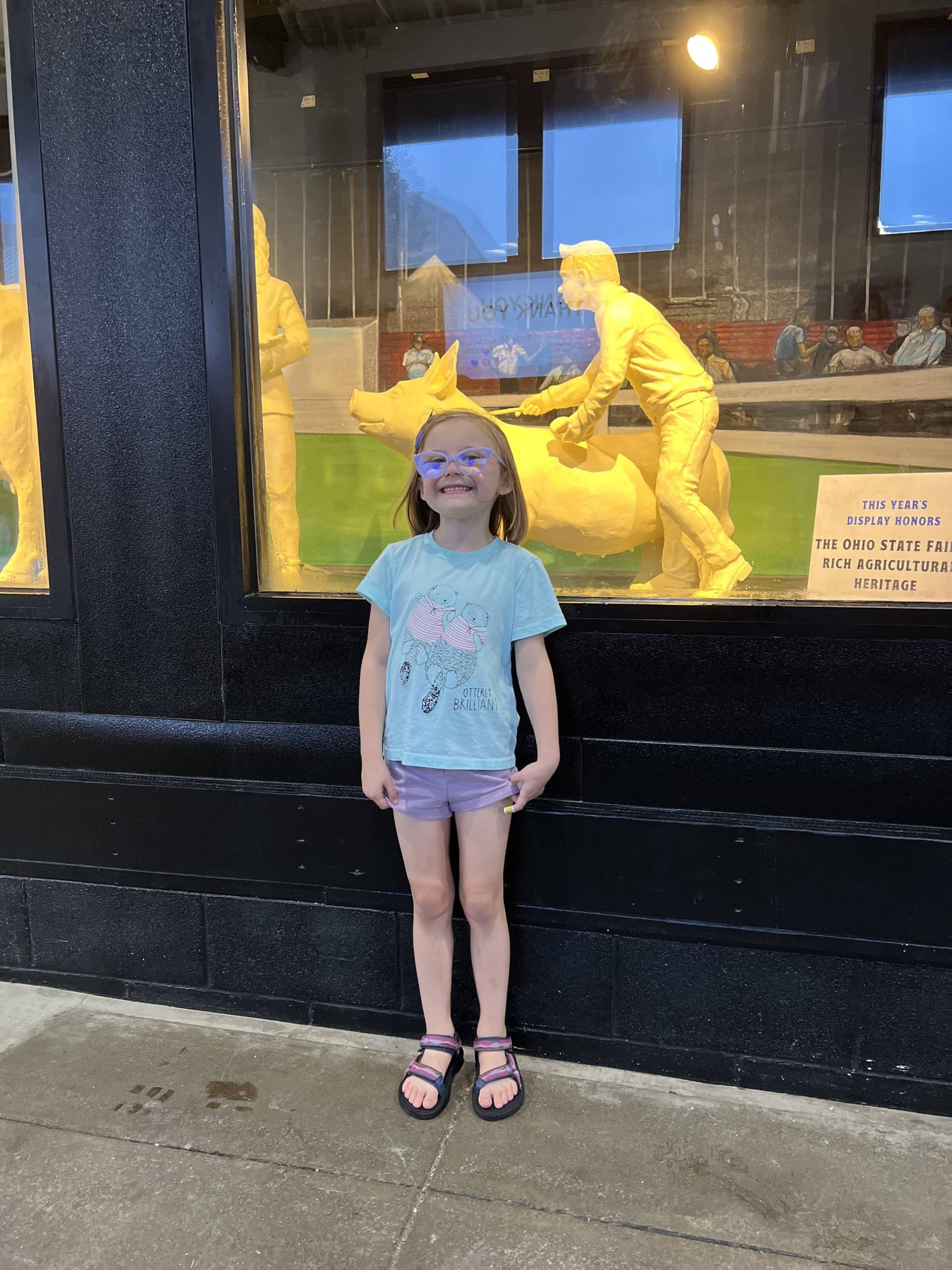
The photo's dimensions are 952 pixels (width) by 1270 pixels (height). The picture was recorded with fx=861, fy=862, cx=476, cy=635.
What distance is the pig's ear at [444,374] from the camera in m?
2.77

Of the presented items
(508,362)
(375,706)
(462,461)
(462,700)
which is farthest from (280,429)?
(462,700)

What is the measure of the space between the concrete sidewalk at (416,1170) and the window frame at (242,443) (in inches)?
52.6

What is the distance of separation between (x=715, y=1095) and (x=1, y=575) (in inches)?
113

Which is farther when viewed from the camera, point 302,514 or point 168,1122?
point 302,514

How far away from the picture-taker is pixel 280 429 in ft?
9.25

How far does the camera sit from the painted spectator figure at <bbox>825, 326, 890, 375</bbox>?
2.51 m

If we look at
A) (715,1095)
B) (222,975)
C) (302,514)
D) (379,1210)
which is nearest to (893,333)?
(302,514)

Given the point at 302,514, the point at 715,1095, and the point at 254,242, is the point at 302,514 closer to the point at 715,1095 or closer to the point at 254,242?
the point at 254,242

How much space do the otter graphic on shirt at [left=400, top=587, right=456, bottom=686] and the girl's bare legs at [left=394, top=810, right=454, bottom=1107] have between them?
431 millimetres

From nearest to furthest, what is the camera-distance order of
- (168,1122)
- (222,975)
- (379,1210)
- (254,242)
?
1. (379,1210)
2. (168,1122)
3. (254,242)
4. (222,975)

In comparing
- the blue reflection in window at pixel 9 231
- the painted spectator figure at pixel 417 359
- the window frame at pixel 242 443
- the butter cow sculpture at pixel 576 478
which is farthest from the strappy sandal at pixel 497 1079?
the blue reflection in window at pixel 9 231

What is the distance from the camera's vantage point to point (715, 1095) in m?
2.46

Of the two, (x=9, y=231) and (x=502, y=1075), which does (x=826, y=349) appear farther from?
(x=9, y=231)

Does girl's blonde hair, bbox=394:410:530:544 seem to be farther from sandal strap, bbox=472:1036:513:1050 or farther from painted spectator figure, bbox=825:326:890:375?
sandal strap, bbox=472:1036:513:1050
